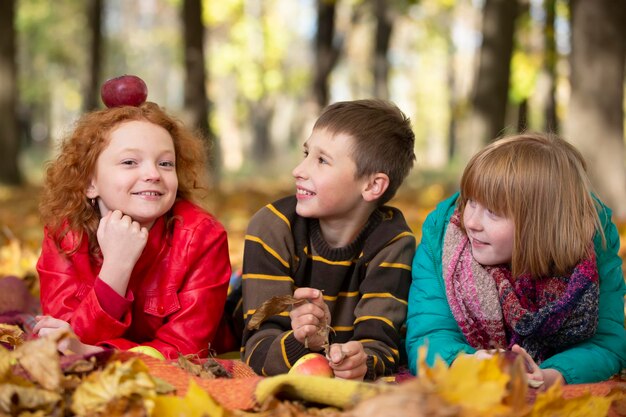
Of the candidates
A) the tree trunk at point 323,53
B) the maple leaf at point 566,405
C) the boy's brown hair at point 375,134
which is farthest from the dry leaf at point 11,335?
the tree trunk at point 323,53

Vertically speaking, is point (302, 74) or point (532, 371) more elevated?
point (302, 74)

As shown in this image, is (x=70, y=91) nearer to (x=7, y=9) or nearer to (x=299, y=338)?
(x=7, y=9)

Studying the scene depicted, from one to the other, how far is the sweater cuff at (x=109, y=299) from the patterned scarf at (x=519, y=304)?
1289mm

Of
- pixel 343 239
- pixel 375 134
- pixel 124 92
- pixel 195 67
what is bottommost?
pixel 343 239

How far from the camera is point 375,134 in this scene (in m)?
3.54

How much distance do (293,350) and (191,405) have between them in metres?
0.85

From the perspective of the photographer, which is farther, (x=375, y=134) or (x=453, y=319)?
(x=375, y=134)

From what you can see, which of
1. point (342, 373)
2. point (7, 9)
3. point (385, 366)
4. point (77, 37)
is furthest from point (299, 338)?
point (77, 37)

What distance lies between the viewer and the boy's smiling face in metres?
3.44

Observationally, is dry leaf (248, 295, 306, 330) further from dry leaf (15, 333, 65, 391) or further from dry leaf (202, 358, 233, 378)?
dry leaf (15, 333, 65, 391)

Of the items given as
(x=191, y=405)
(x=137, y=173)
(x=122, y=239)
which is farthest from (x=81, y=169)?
(x=191, y=405)

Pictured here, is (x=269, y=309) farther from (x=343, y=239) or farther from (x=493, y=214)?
(x=493, y=214)

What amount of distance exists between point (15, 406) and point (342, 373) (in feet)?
3.70

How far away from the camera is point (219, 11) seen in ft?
81.4
